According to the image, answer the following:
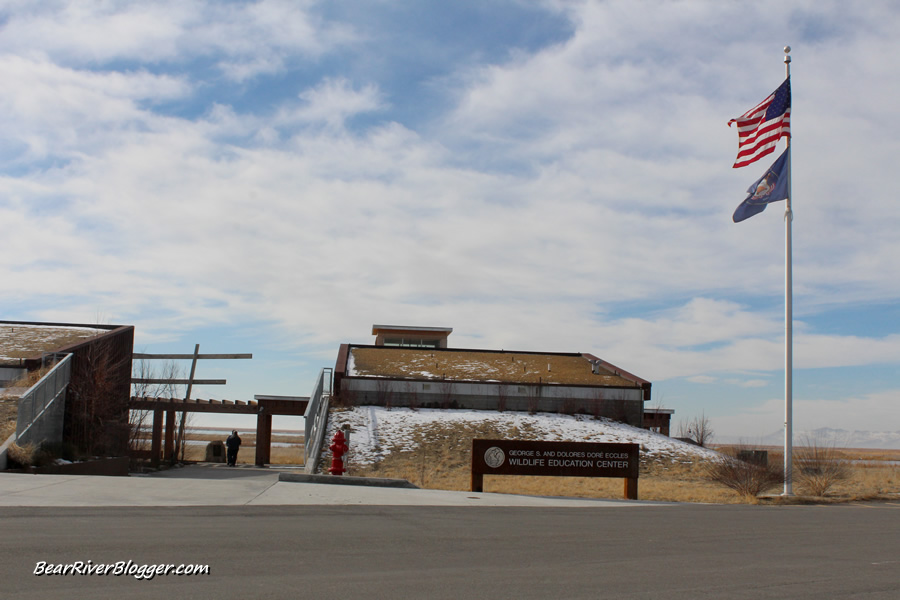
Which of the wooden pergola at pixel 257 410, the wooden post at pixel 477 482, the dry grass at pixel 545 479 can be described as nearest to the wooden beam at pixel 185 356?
the wooden pergola at pixel 257 410

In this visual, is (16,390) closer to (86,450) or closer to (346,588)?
(86,450)

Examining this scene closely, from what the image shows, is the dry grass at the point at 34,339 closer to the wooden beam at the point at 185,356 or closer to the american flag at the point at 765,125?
the wooden beam at the point at 185,356

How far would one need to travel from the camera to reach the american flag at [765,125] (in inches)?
706

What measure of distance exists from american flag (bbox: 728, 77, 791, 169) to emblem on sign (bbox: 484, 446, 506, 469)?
957cm

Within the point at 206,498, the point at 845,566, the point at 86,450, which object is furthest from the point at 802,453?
the point at 86,450

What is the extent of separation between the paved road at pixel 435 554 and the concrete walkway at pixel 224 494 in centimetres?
70

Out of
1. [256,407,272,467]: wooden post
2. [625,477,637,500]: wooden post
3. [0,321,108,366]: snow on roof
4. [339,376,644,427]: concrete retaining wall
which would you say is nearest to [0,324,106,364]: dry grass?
[0,321,108,366]: snow on roof

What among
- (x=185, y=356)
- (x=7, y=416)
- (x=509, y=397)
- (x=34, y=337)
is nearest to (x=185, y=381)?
(x=185, y=356)

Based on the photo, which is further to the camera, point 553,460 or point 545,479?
point 545,479

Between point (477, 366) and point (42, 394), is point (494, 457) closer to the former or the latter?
point (42, 394)

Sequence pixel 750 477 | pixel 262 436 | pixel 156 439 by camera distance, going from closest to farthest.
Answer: pixel 750 477 → pixel 156 439 → pixel 262 436

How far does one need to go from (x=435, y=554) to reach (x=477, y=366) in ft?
99.6

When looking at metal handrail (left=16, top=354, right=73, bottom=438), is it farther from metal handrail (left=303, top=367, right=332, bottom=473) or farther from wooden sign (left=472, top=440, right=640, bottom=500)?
wooden sign (left=472, top=440, right=640, bottom=500)

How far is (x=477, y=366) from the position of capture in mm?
37594
